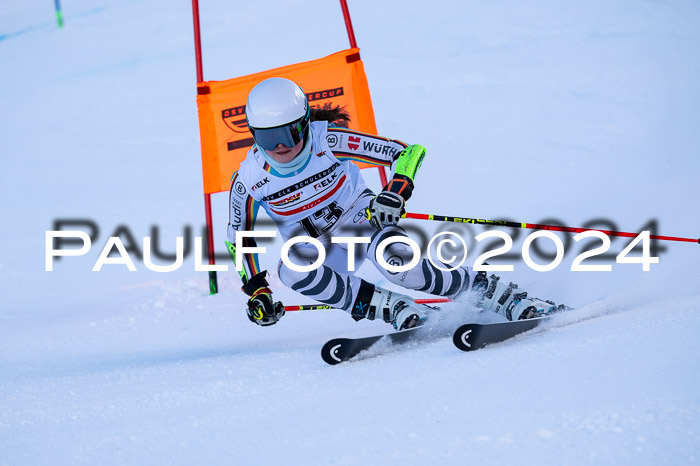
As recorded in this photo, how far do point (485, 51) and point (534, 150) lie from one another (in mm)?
3530

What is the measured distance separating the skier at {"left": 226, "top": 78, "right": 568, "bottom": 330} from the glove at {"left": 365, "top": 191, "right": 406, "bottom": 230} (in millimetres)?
110

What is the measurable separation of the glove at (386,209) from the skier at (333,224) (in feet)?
0.36

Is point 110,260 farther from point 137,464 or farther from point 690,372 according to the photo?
point 690,372

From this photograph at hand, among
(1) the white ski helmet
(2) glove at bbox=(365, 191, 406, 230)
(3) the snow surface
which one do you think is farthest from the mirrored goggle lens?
(3) the snow surface

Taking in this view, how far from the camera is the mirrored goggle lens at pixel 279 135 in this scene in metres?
2.60

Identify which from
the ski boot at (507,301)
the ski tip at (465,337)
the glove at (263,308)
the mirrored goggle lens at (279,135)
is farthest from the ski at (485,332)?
the mirrored goggle lens at (279,135)

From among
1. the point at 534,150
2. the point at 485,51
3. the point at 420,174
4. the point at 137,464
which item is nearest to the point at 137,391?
the point at 137,464

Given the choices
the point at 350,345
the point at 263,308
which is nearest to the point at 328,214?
the point at 263,308

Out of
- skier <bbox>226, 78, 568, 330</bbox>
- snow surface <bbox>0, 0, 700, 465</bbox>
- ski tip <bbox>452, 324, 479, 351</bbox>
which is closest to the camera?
snow surface <bbox>0, 0, 700, 465</bbox>

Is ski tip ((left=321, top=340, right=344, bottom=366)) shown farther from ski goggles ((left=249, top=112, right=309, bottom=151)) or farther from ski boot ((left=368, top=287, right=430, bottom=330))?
ski goggles ((left=249, top=112, right=309, bottom=151))

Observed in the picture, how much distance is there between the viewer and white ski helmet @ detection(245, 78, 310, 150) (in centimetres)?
258

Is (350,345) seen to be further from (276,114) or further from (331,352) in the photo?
(276,114)

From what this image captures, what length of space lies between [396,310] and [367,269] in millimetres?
1843

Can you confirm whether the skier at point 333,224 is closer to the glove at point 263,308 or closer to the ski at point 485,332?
the glove at point 263,308
